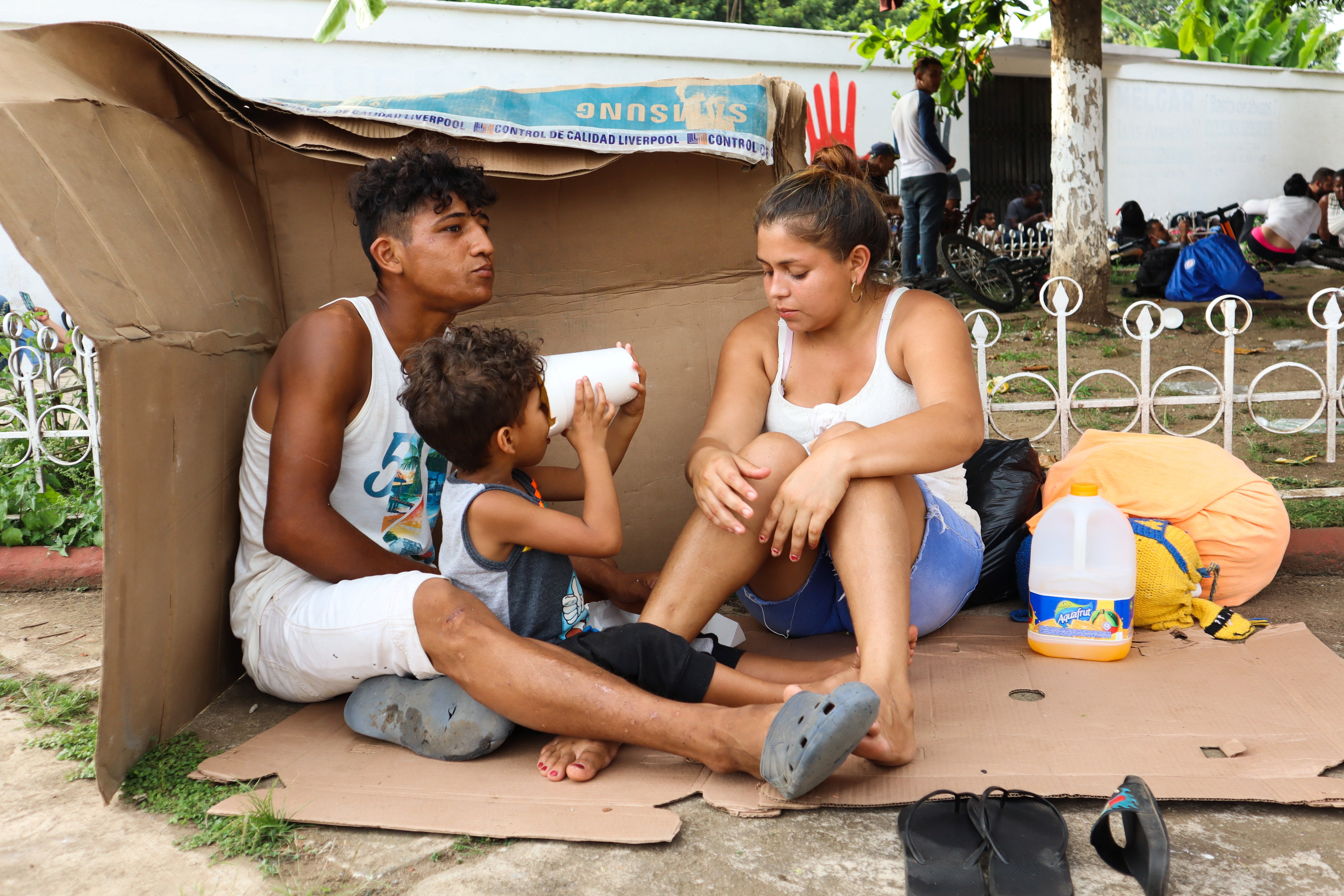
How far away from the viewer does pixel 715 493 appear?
1986mm

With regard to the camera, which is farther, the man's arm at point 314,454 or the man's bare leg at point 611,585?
the man's bare leg at point 611,585

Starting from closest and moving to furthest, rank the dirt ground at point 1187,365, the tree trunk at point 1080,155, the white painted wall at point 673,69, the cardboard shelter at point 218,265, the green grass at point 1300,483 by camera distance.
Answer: the cardboard shelter at point 218,265, the green grass at point 1300,483, the dirt ground at point 1187,365, the tree trunk at point 1080,155, the white painted wall at point 673,69

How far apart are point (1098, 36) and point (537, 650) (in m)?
6.22

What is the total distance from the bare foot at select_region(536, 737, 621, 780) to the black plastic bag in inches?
47.7

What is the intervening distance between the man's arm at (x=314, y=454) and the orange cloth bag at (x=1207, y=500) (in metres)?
1.67

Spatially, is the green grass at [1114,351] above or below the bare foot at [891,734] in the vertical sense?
above

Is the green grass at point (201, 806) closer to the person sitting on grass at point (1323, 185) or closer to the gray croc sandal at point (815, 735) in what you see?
the gray croc sandal at point (815, 735)

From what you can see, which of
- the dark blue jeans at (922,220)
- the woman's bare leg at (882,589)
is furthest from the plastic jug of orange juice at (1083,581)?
the dark blue jeans at (922,220)

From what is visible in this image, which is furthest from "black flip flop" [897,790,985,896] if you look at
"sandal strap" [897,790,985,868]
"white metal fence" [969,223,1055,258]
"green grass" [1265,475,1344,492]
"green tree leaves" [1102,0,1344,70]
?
"green tree leaves" [1102,0,1344,70]

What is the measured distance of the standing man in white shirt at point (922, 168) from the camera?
751 centimetres

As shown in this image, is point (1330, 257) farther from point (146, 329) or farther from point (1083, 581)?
point (146, 329)

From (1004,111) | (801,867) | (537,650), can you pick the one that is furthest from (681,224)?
(1004,111)

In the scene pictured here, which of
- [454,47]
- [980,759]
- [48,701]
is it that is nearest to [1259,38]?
[454,47]

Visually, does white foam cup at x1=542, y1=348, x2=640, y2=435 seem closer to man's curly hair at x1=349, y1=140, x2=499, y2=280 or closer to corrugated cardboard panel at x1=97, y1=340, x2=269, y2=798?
man's curly hair at x1=349, y1=140, x2=499, y2=280
